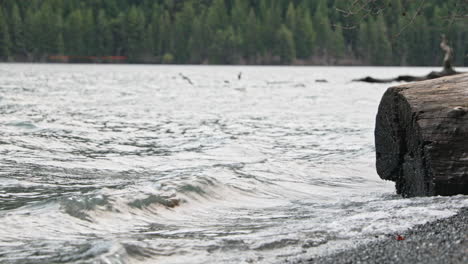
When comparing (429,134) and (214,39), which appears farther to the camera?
(214,39)

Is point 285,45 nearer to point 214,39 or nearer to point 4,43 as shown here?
point 214,39

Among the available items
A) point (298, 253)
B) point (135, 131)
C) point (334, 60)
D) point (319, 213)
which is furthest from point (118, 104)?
point (334, 60)

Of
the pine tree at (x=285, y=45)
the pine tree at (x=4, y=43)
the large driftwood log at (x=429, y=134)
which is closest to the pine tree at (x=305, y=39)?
the pine tree at (x=285, y=45)

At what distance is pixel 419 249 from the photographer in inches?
237

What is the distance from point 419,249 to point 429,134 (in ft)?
8.03

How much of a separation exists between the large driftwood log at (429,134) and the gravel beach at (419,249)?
1.20 m

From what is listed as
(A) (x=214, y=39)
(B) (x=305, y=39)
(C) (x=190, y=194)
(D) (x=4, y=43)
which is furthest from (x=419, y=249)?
(B) (x=305, y=39)

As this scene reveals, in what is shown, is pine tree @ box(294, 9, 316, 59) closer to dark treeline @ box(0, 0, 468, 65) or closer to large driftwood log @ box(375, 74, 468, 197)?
dark treeline @ box(0, 0, 468, 65)

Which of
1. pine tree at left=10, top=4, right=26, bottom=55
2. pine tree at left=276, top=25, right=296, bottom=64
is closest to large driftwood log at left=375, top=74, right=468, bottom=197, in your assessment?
pine tree at left=276, top=25, right=296, bottom=64

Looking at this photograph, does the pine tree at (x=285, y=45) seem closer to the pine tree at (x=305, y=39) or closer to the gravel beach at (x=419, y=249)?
the pine tree at (x=305, y=39)

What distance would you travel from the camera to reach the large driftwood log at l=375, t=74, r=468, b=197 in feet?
26.6

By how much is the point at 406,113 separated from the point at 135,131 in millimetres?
12887

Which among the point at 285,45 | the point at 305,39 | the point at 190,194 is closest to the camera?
the point at 190,194

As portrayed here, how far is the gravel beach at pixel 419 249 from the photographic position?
18.7 feet
